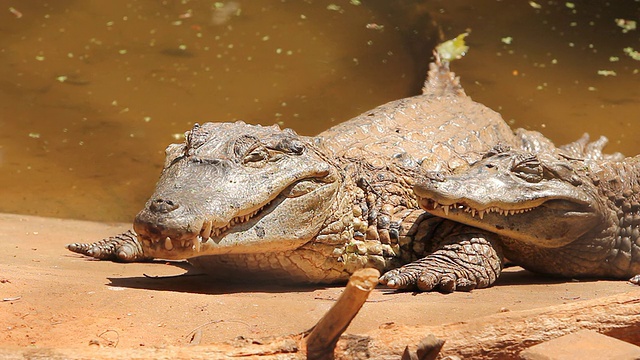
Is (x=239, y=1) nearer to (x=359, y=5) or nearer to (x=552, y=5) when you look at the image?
(x=359, y=5)

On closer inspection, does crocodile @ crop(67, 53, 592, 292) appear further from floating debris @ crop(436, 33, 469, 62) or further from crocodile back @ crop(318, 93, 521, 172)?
floating debris @ crop(436, 33, 469, 62)

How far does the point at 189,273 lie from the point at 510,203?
2.24m

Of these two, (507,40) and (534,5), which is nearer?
(507,40)

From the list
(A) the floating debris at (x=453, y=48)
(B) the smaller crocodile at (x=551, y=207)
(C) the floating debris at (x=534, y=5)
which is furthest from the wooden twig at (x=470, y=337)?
(C) the floating debris at (x=534, y=5)

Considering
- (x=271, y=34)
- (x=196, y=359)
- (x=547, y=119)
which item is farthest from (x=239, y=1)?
(x=196, y=359)

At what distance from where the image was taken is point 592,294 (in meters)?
5.12

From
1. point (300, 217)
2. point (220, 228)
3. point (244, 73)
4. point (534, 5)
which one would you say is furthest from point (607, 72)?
point (220, 228)

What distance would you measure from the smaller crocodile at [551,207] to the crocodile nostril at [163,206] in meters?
1.58

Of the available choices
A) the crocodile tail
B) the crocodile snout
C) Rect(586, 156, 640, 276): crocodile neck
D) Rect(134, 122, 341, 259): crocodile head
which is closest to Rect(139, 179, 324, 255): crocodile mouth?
Rect(134, 122, 341, 259): crocodile head

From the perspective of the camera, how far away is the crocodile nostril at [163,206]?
15.6 feet

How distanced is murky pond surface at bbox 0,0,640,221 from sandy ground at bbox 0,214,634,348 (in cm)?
356

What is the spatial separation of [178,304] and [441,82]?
544cm

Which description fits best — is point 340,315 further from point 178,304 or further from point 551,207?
point 551,207

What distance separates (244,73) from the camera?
10828 mm
